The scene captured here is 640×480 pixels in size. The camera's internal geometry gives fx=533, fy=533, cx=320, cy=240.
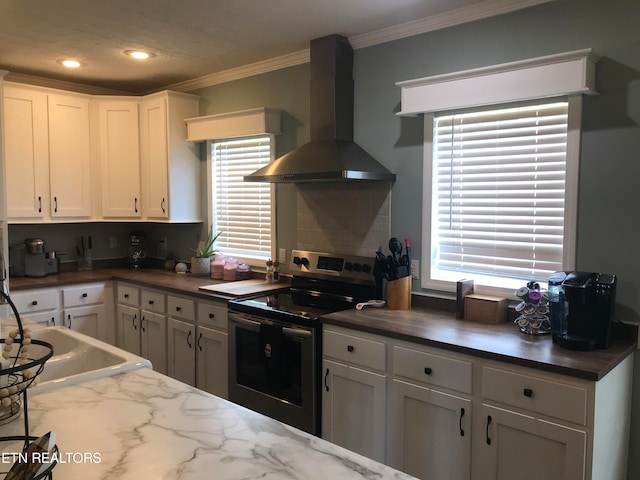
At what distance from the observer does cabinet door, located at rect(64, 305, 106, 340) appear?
13.7 ft

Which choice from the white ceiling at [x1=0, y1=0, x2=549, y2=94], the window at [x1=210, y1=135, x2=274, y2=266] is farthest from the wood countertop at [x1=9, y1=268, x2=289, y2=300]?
the white ceiling at [x1=0, y1=0, x2=549, y2=94]

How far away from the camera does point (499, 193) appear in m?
2.85

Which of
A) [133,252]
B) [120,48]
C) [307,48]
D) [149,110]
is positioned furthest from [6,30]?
[133,252]

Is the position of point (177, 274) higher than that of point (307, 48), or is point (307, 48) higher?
Result: point (307, 48)

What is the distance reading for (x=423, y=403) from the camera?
2.46 metres

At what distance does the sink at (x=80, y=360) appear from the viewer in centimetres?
171

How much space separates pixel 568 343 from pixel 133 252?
396 centimetres

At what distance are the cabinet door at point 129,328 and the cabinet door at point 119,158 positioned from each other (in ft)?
2.80

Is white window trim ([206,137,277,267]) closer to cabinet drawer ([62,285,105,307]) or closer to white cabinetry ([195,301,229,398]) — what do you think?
white cabinetry ([195,301,229,398])

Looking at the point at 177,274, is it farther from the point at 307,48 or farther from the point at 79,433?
the point at 79,433

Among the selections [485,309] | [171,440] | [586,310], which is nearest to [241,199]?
[485,309]

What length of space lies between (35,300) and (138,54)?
1963mm

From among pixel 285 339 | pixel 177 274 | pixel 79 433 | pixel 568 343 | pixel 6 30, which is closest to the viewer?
pixel 79 433

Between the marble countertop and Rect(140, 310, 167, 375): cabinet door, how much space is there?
8.12 ft
